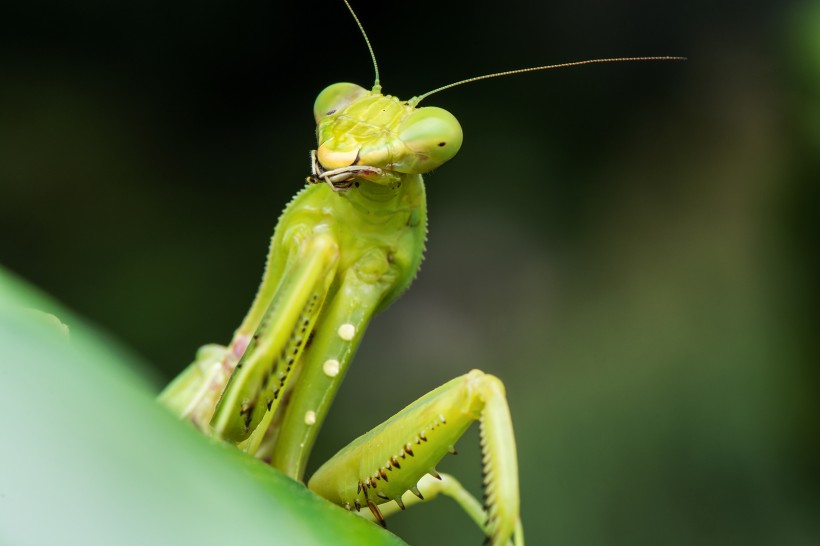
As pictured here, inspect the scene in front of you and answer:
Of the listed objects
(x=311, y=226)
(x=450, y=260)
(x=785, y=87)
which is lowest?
(x=311, y=226)

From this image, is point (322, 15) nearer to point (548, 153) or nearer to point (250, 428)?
point (548, 153)

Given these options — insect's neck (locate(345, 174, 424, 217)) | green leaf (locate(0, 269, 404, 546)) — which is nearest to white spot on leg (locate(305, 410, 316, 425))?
insect's neck (locate(345, 174, 424, 217))

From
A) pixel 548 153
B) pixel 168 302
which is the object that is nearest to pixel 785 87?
pixel 548 153

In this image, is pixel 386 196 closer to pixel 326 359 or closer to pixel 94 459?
pixel 326 359

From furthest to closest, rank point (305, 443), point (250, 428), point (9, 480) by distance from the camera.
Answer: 1. point (305, 443)
2. point (250, 428)
3. point (9, 480)

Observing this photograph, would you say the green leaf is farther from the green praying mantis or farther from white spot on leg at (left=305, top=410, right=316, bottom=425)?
white spot on leg at (left=305, top=410, right=316, bottom=425)

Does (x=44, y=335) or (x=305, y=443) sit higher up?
(x=44, y=335)
